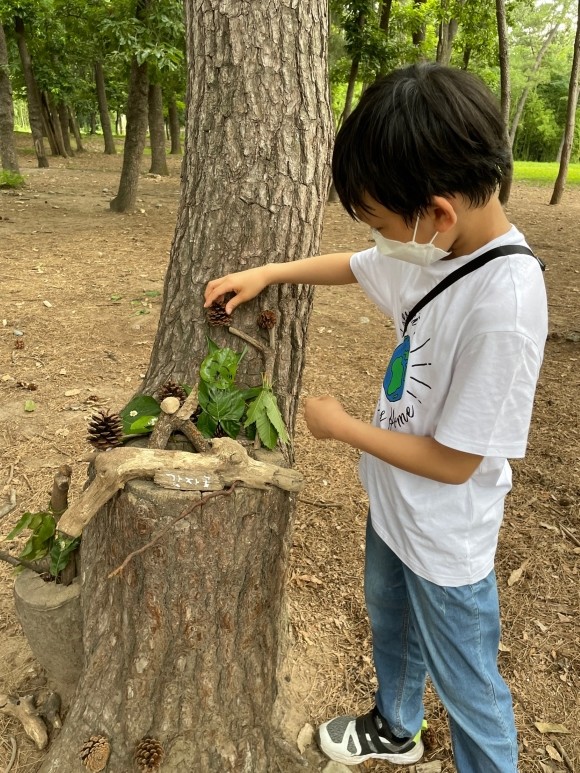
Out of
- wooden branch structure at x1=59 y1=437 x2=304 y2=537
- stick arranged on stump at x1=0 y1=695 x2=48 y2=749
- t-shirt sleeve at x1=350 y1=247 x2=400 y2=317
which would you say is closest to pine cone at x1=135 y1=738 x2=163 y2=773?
stick arranged on stump at x1=0 y1=695 x2=48 y2=749

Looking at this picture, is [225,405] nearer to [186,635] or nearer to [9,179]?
[186,635]

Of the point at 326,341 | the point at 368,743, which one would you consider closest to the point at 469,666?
the point at 368,743

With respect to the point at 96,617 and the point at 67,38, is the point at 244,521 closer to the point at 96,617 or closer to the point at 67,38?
the point at 96,617

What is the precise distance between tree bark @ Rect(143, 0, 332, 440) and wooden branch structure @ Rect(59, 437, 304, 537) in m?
0.41

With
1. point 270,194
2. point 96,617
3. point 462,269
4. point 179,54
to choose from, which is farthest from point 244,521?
point 179,54

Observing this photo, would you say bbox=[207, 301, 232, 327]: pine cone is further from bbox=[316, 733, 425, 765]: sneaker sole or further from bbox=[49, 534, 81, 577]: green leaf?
bbox=[316, 733, 425, 765]: sneaker sole

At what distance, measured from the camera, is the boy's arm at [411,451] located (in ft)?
4.11

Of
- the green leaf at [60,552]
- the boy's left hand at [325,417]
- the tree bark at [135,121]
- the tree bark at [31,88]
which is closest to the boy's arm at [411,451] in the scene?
the boy's left hand at [325,417]

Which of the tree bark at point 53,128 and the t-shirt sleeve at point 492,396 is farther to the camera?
the tree bark at point 53,128

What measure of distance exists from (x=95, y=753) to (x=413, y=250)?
5.53 feet

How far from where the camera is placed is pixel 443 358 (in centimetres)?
128

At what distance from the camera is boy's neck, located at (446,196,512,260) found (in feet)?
3.87

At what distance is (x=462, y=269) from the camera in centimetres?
124

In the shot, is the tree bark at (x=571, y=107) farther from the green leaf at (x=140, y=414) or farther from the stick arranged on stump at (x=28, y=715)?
the stick arranged on stump at (x=28, y=715)
